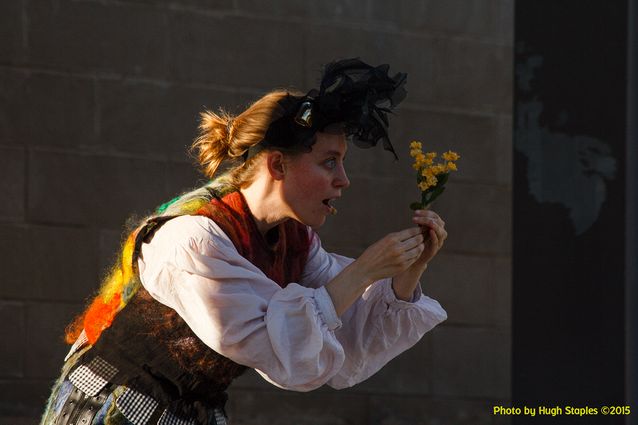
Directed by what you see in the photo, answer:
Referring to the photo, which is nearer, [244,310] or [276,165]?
[244,310]

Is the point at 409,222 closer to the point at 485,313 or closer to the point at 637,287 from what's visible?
the point at 485,313

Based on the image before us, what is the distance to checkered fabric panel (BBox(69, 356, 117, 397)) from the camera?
11.5 feet

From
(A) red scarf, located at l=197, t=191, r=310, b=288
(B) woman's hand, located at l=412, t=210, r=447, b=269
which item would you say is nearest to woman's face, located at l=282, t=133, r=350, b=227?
(A) red scarf, located at l=197, t=191, r=310, b=288

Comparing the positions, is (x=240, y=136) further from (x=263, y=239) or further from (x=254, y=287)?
(x=254, y=287)

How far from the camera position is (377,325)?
383 centimetres

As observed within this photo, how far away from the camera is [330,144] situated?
364 centimetres

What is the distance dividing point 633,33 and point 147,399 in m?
1.83

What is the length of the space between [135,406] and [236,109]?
283 cm

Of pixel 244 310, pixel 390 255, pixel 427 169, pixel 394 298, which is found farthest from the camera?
pixel 394 298

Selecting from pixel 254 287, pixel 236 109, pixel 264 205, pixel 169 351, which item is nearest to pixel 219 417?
pixel 169 351

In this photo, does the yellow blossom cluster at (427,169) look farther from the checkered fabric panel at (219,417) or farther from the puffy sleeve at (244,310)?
the checkered fabric panel at (219,417)

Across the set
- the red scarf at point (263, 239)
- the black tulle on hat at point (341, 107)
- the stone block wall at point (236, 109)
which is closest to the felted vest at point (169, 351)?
the red scarf at point (263, 239)

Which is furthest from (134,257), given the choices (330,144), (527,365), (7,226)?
(7,226)

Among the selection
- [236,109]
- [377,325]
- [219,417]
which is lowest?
[219,417]
